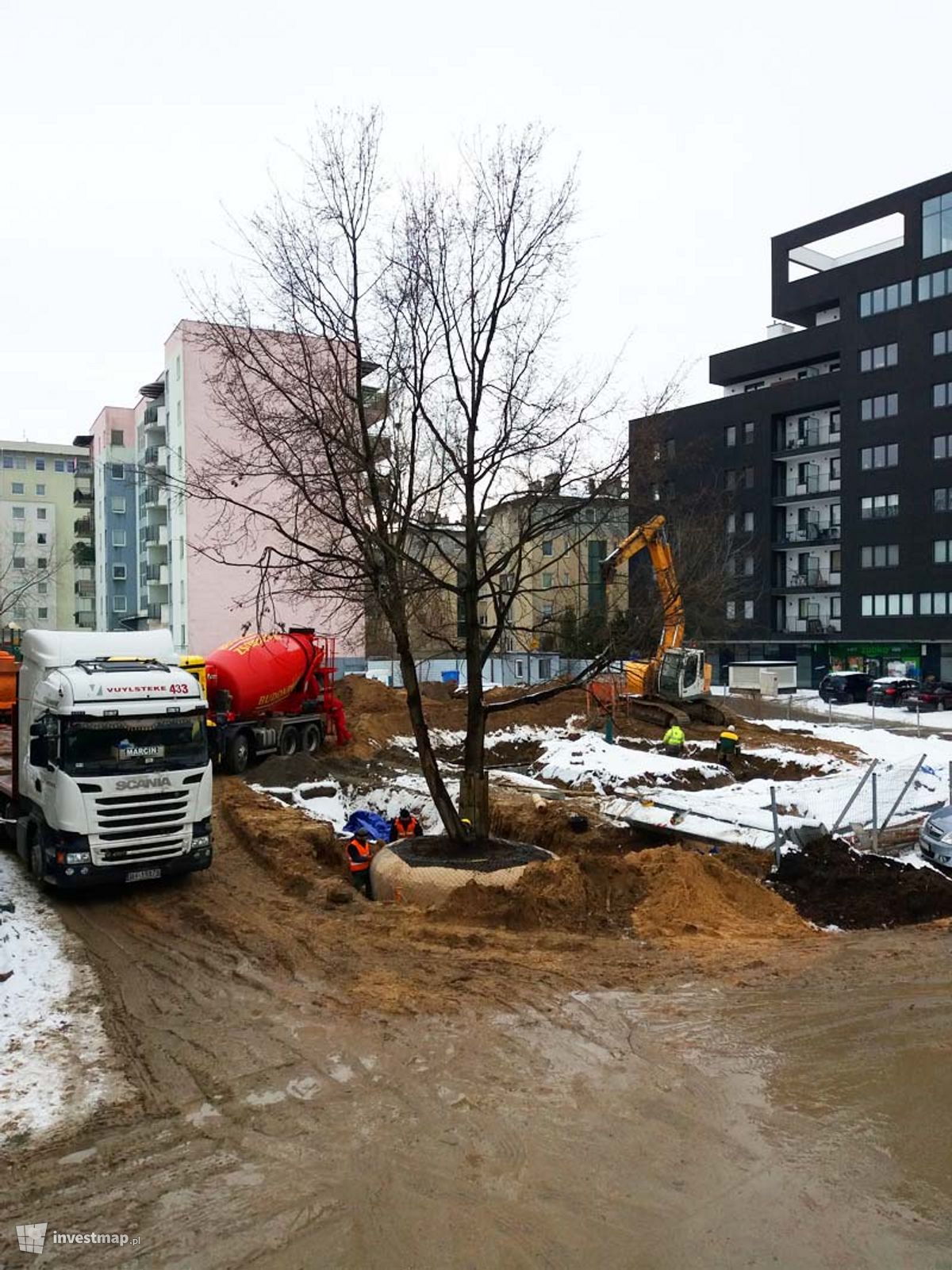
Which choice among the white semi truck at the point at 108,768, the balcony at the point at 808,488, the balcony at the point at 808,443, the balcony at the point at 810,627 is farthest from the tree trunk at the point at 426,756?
the balcony at the point at 808,488

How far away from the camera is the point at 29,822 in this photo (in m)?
12.9

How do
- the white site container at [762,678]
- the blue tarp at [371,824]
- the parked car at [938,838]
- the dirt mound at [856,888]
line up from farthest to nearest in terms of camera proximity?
the white site container at [762,678] < the blue tarp at [371,824] < the parked car at [938,838] < the dirt mound at [856,888]

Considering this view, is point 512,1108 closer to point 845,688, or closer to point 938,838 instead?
point 938,838

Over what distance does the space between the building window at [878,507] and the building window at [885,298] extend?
10.2m

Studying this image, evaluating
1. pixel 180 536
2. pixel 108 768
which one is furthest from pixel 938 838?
pixel 180 536

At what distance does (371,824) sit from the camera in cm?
1614

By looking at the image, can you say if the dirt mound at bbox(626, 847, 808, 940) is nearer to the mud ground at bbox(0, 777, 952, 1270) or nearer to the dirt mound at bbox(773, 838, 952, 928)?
the dirt mound at bbox(773, 838, 952, 928)

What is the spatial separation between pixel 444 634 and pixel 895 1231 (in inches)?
393

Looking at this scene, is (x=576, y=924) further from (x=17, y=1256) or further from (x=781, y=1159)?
(x=17, y=1256)

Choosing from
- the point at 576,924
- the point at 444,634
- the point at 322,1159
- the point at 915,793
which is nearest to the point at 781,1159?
the point at 322,1159

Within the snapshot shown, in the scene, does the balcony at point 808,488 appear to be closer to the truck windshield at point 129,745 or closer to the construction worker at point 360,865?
the construction worker at point 360,865

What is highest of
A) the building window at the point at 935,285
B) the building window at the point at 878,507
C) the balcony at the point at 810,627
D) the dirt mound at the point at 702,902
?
the building window at the point at 935,285

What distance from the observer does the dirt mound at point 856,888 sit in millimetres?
11875

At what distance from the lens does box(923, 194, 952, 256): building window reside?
50438mm
